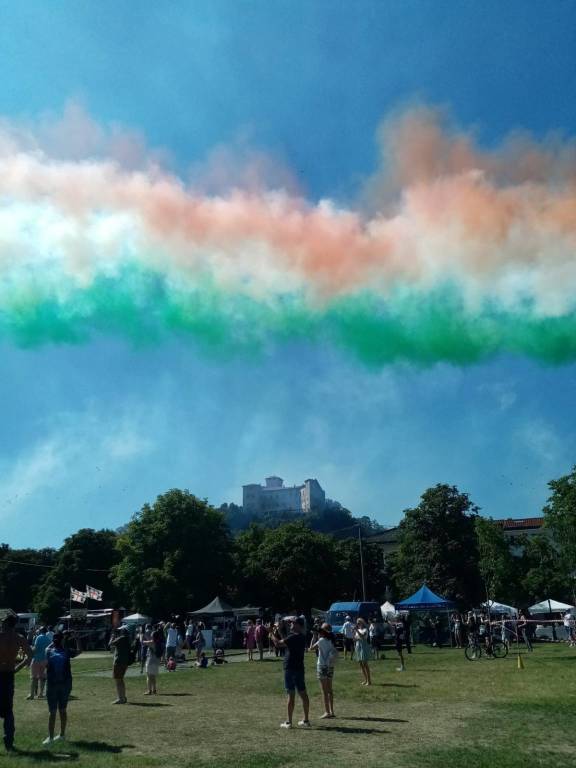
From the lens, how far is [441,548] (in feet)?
203

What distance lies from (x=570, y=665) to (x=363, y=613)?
1757 centimetres

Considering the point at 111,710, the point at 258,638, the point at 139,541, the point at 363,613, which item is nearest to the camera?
the point at 111,710

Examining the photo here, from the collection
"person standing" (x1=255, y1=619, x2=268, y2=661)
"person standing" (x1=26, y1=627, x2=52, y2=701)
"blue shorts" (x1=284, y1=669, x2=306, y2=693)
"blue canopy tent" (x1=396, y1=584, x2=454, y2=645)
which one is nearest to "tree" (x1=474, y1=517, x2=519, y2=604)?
"blue canopy tent" (x1=396, y1=584, x2=454, y2=645)

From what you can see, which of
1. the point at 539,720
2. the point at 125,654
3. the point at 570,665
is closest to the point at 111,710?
the point at 125,654

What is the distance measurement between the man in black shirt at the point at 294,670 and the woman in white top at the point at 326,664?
2.65 feet

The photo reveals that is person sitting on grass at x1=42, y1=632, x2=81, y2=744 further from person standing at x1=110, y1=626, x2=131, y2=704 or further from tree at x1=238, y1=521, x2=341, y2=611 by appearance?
tree at x1=238, y1=521, x2=341, y2=611

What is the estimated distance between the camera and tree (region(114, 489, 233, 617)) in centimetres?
5731

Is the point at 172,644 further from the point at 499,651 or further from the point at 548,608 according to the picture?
the point at 548,608

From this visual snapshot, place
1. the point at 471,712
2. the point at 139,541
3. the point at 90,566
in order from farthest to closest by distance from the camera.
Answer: the point at 90,566
the point at 139,541
the point at 471,712

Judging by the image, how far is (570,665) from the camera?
25.2 metres

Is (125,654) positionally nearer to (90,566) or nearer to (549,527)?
(549,527)

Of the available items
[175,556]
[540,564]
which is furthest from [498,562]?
[175,556]

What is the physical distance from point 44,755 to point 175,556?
1945 inches

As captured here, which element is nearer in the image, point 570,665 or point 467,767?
point 467,767
